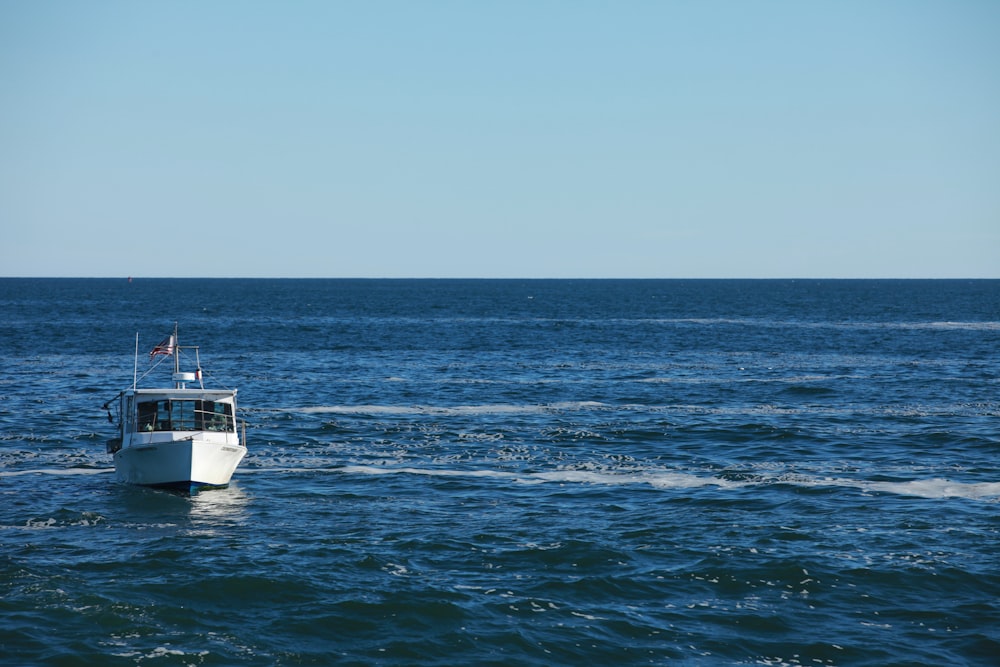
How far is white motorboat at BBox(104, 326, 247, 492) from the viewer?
35.2 m

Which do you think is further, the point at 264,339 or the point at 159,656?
the point at 264,339

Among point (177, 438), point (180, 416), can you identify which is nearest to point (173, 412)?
point (180, 416)

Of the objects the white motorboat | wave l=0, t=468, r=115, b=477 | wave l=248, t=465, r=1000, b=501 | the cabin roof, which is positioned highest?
the cabin roof

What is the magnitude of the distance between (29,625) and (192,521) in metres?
9.35

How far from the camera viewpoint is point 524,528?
3156cm

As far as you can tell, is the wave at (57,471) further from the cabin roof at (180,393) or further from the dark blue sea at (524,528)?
the cabin roof at (180,393)

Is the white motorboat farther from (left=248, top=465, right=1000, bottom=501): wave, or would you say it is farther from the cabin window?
(left=248, top=465, right=1000, bottom=501): wave

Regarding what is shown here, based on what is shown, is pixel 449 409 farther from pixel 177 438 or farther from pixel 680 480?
pixel 177 438

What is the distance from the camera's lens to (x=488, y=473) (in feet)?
131

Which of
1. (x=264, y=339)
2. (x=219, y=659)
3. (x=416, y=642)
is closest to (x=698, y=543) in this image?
(x=416, y=642)

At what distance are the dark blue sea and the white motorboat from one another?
81 centimetres

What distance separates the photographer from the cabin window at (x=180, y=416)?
3694 centimetres

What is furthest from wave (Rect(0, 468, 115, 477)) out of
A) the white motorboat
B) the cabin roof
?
the cabin roof

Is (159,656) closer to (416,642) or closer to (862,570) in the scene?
(416,642)
